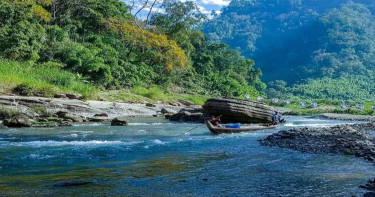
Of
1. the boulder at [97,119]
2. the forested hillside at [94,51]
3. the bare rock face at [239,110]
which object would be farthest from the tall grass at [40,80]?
the bare rock face at [239,110]

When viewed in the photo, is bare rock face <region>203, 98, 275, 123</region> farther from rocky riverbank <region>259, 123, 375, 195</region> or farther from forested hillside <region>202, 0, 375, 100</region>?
forested hillside <region>202, 0, 375, 100</region>

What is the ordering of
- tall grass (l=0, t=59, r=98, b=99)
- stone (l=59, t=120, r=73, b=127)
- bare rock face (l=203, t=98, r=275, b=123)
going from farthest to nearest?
tall grass (l=0, t=59, r=98, b=99) → bare rock face (l=203, t=98, r=275, b=123) → stone (l=59, t=120, r=73, b=127)

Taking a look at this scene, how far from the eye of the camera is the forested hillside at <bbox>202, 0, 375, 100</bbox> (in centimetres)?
9025

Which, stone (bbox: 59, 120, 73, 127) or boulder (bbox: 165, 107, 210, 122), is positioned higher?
boulder (bbox: 165, 107, 210, 122)

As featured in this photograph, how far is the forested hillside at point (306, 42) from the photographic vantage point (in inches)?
3553

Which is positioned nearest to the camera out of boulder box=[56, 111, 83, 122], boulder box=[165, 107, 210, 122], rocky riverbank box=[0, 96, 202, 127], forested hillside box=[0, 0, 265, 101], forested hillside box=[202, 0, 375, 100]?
rocky riverbank box=[0, 96, 202, 127]

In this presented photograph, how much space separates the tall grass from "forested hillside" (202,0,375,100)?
57863 millimetres

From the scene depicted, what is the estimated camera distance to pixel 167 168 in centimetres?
1099

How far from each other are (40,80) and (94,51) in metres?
8.48

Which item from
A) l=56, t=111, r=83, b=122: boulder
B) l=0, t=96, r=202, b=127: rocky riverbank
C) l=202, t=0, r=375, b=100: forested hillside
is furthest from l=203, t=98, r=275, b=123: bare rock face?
l=202, t=0, r=375, b=100: forested hillside

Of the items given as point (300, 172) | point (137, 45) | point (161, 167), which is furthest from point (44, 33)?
point (300, 172)

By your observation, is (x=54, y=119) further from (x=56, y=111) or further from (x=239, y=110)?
(x=239, y=110)

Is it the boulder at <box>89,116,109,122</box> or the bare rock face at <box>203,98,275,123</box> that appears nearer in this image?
the bare rock face at <box>203,98,275,123</box>

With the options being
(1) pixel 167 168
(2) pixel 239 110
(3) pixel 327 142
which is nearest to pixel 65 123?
(2) pixel 239 110
